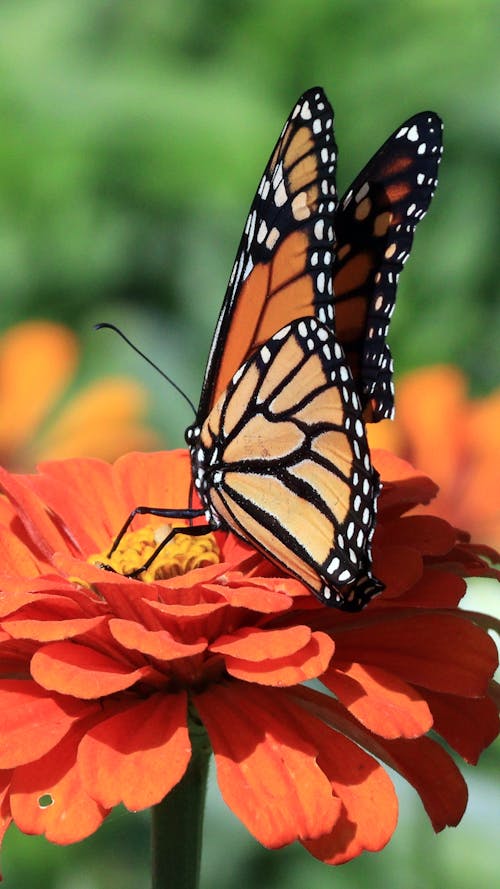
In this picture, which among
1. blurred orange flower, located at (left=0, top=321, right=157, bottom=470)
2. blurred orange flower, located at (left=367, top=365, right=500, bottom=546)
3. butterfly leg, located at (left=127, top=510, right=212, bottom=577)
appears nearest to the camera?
butterfly leg, located at (left=127, top=510, right=212, bottom=577)

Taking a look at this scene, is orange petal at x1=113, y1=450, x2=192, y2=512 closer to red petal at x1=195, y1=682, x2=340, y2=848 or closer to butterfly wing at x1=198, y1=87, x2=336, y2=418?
butterfly wing at x1=198, y1=87, x2=336, y2=418

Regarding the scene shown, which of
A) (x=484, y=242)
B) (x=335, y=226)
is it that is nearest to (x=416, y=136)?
(x=335, y=226)

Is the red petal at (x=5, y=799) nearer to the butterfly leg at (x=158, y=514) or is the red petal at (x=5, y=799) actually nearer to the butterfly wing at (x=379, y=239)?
the butterfly leg at (x=158, y=514)

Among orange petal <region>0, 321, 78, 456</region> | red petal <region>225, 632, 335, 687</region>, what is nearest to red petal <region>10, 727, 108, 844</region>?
red petal <region>225, 632, 335, 687</region>

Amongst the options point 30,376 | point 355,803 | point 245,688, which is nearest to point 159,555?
point 245,688

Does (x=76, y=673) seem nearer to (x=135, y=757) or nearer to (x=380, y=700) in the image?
(x=135, y=757)

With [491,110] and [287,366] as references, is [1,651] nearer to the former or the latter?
[287,366]

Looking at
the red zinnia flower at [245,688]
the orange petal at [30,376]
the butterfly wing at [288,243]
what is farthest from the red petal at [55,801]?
the orange petal at [30,376]

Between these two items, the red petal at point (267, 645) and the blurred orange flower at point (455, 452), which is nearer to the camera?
the red petal at point (267, 645)
